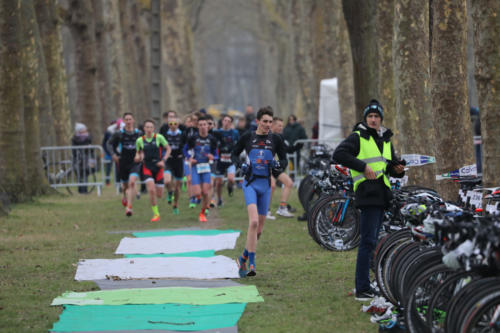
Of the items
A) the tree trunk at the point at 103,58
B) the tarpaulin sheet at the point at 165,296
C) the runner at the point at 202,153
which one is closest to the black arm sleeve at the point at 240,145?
the tarpaulin sheet at the point at 165,296

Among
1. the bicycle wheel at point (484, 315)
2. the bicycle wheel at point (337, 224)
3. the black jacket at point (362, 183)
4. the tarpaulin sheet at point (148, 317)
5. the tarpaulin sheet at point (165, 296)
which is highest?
the black jacket at point (362, 183)

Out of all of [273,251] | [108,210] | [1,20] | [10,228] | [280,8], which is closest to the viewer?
[273,251]

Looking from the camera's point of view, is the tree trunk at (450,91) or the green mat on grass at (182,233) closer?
the tree trunk at (450,91)

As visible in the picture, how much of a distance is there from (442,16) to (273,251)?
4225 millimetres

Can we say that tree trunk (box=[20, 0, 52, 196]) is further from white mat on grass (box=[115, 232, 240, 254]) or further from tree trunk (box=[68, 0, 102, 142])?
tree trunk (box=[68, 0, 102, 142])

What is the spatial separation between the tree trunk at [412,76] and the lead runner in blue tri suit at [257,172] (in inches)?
174

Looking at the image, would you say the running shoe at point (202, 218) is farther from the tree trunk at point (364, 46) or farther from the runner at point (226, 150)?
the tree trunk at point (364, 46)

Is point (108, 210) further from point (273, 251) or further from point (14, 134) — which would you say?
point (273, 251)

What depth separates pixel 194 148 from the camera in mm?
18547

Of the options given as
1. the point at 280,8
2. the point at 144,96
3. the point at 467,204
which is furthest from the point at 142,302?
the point at 280,8

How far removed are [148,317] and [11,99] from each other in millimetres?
12781

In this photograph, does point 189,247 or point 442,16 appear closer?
point 442,16

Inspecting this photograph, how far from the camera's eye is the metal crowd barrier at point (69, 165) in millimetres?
25281

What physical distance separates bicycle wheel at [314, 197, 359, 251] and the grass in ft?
0.76
